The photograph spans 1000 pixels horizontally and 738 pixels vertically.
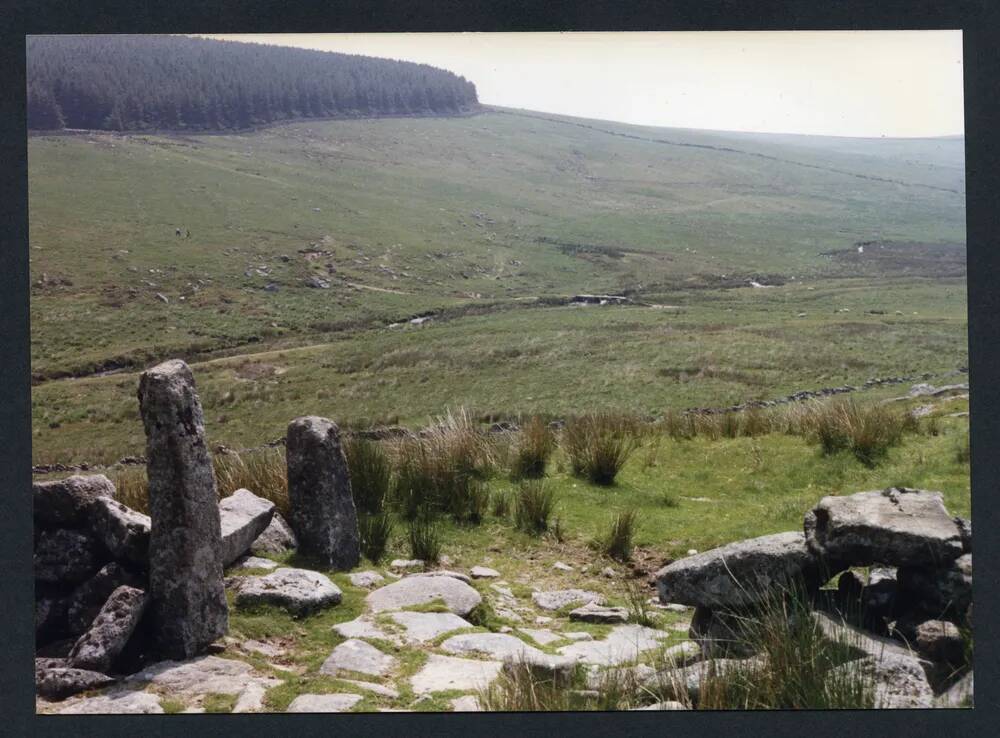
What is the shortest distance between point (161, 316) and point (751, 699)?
3719 cm

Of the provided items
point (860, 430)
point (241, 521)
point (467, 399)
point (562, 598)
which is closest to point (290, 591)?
point (241, 521)

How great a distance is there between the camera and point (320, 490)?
7.04m

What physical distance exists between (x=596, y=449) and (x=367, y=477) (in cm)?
253

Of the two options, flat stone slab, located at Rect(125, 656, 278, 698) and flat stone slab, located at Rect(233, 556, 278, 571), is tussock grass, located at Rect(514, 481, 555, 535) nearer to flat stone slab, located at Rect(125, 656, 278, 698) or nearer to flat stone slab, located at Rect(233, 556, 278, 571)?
flat stone slab, located at Rect(233, 556, 278, 571)

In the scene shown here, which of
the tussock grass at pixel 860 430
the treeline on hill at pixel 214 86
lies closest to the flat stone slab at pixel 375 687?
the tussock grass at pixel 860 430

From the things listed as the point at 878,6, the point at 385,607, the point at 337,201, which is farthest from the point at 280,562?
the point at 337,201

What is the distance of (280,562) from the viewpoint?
23.0 feet

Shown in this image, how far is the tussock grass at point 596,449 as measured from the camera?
989cm

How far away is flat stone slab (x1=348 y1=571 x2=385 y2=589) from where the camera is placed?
689 centimetres

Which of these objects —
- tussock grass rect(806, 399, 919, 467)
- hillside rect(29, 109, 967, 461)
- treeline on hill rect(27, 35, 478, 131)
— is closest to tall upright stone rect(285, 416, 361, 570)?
tussock grass rect(806, 399, 919, 467)

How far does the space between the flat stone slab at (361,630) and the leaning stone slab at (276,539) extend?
1264 mm

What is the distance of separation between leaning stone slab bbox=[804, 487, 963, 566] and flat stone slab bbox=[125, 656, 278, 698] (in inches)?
125

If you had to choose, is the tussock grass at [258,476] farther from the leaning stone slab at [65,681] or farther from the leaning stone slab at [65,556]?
the leaning stone slab at [65,681]

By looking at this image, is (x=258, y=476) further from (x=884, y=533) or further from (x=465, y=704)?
(x=884, y=533)
